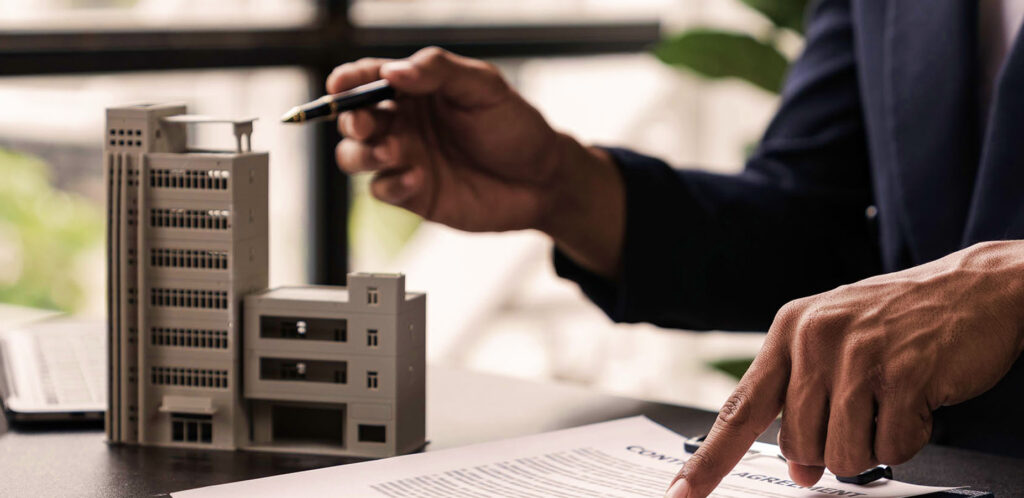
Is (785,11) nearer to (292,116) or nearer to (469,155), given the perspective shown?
(469,155)

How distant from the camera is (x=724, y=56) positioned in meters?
1.85

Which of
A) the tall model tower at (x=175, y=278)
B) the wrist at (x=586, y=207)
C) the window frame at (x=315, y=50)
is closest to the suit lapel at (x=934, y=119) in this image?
the wrist at (x=586, y=207)

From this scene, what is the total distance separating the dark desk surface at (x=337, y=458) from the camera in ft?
2.32

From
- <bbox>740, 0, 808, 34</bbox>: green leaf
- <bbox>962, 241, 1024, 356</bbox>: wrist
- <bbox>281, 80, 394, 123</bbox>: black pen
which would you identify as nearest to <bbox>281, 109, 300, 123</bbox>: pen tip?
<bbox>281, 80, 394, 123</bbox>: black pen

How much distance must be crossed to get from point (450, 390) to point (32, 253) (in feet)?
4.56

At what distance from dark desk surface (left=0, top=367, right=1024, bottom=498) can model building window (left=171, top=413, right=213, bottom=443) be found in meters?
0.01

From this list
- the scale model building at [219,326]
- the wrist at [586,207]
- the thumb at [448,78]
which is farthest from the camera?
the wrist at [586,207]

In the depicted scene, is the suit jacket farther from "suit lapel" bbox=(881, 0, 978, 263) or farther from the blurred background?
the blurred background

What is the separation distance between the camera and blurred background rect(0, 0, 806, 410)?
6.64 feet

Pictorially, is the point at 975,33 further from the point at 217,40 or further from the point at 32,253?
the point at 32,253

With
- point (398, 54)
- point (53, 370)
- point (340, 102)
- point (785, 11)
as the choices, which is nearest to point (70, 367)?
point (53, 370)

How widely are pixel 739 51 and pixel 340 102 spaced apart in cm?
113

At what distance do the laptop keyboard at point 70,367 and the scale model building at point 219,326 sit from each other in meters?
0.12

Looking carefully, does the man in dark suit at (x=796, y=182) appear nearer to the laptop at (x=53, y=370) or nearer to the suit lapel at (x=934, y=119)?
the suit lapel at (x=934, y=119)
